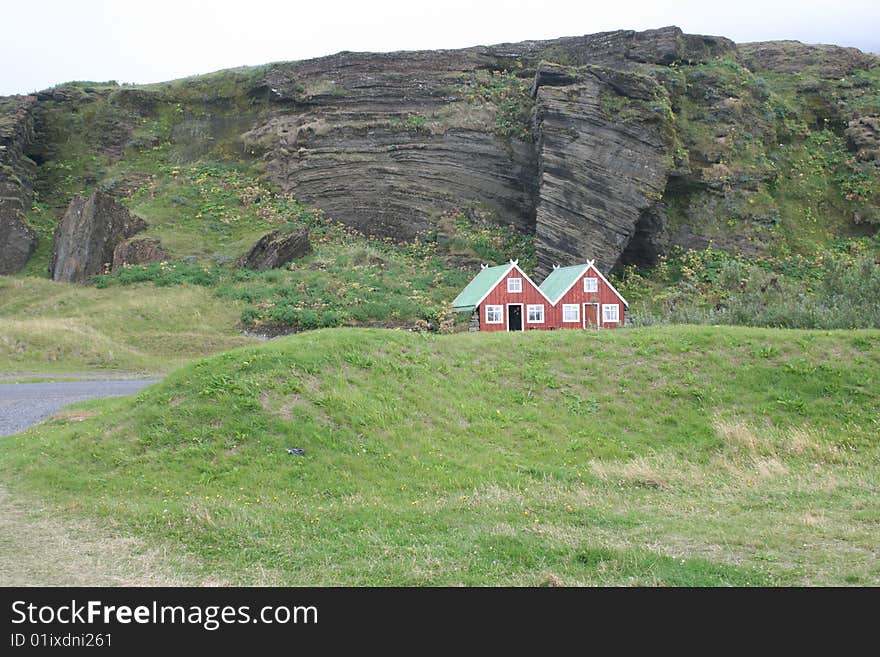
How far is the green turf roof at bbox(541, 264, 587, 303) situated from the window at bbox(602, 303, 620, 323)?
201cm

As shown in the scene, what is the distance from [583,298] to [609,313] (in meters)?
1.52

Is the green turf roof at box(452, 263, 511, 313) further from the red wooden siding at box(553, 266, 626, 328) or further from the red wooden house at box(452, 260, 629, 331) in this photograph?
the red wooden siding at box(553, 266, 626, 328)

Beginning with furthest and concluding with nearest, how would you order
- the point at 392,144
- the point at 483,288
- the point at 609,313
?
1. the point at 392,144
2. the point at 609,313
3. the point at 483,288

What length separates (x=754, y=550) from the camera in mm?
8812

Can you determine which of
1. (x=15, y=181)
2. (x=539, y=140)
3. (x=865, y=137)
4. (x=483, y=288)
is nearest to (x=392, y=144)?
(x=539, y=140)

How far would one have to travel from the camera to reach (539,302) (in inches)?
1467

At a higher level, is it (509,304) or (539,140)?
(539,140)

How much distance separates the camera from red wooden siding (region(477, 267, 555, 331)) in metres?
36.5

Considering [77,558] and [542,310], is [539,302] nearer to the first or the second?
[542,310]

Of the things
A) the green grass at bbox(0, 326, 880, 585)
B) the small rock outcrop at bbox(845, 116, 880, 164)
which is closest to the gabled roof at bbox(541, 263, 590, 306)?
the green grass at bbox(0, 326, 880, 585)

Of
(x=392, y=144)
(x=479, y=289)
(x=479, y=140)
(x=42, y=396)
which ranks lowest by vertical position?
(x=42, y=396)

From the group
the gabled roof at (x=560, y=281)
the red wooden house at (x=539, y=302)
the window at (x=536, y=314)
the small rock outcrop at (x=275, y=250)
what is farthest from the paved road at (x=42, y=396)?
the gabled roof at (x=560, y=281)

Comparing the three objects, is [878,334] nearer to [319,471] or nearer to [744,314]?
[744,314]

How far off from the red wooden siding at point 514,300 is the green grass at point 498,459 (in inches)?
598
